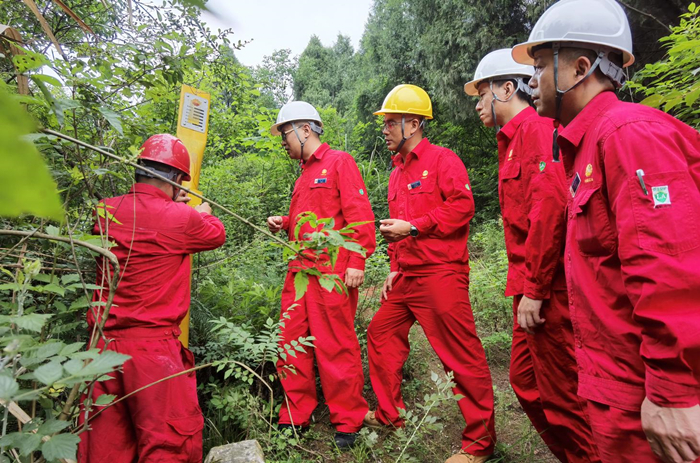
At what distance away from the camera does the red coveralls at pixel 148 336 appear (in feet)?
6.84

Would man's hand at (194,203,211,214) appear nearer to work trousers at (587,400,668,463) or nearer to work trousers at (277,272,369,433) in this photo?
work trousers at (277,272,369,433)

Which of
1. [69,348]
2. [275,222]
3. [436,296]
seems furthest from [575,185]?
[275,222]

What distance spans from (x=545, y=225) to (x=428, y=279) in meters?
1.00

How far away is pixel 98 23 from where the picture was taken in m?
2.75

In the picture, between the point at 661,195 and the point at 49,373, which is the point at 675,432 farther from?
the point at 49,373

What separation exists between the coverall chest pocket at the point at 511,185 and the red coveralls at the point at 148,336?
1.74 m

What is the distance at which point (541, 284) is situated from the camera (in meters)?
2.16

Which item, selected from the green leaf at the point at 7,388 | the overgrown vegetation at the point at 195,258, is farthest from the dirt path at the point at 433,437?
the green leaf at the point at 7,388

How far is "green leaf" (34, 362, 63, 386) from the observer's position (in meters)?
0.78

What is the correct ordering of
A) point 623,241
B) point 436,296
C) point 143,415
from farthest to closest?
1. point 436,296
2. point 143,415
3. point 623,241

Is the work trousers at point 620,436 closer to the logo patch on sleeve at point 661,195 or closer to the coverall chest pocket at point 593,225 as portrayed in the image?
the coverall chest pocket at point 593,225

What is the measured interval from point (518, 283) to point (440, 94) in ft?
31.5

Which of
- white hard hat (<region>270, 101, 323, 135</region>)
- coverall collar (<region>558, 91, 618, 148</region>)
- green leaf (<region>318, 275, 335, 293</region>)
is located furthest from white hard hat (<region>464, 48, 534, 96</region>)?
green leaf (<region>318, 275, 335, 293</region>)

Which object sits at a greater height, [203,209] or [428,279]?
[203,209]
